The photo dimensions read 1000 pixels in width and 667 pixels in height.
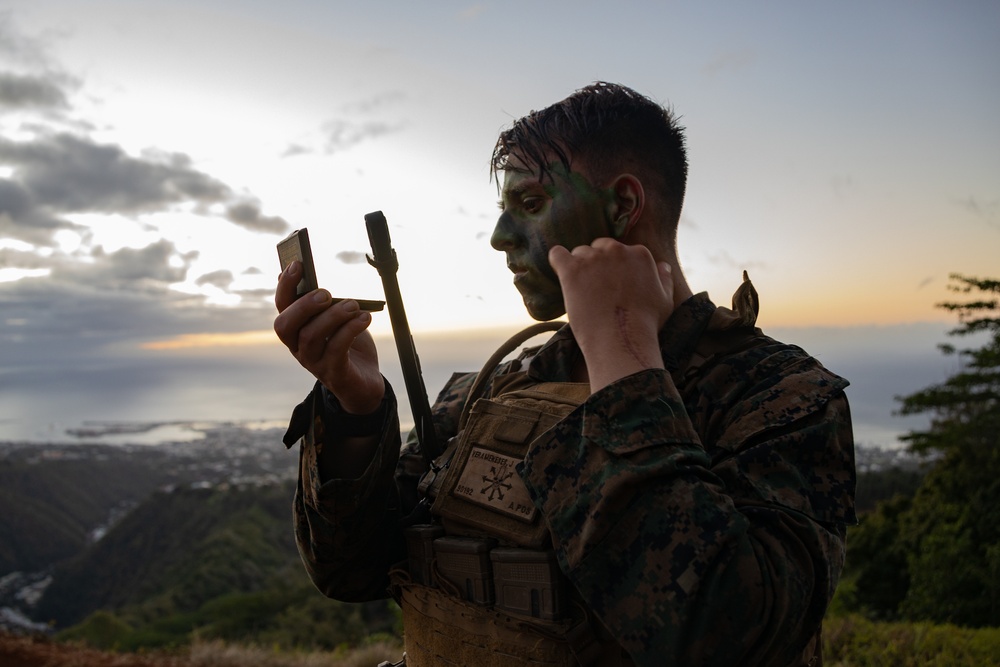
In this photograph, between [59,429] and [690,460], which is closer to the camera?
[690,460]

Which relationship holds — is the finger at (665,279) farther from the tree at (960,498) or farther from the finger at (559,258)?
the tree at (960,498)

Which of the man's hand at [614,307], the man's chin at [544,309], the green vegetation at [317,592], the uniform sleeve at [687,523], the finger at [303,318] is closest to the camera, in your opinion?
the uniform sleeve at [687,523]

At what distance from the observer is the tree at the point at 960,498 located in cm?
1509

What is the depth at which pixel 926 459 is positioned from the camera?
19.9 metres

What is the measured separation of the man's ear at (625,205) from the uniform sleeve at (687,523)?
71cm

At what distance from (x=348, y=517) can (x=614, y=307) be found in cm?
117

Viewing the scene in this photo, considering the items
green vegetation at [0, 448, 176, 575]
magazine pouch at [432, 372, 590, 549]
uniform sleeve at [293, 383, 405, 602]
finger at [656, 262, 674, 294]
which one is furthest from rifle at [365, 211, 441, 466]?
green vegetation at [0, 448, 176, 575]

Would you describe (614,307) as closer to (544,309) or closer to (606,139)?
(544,309)

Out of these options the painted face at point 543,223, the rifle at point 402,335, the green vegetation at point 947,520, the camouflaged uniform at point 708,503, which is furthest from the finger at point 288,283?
the green vegetation at point 947,520

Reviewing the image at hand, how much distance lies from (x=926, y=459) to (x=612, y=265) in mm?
21999

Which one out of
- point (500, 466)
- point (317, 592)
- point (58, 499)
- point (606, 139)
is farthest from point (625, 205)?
point (58, 499)

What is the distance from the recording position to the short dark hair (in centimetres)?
230

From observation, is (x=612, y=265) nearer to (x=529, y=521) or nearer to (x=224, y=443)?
(x=529, y=521)

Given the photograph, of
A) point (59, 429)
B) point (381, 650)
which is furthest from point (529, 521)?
point (59, 429)
